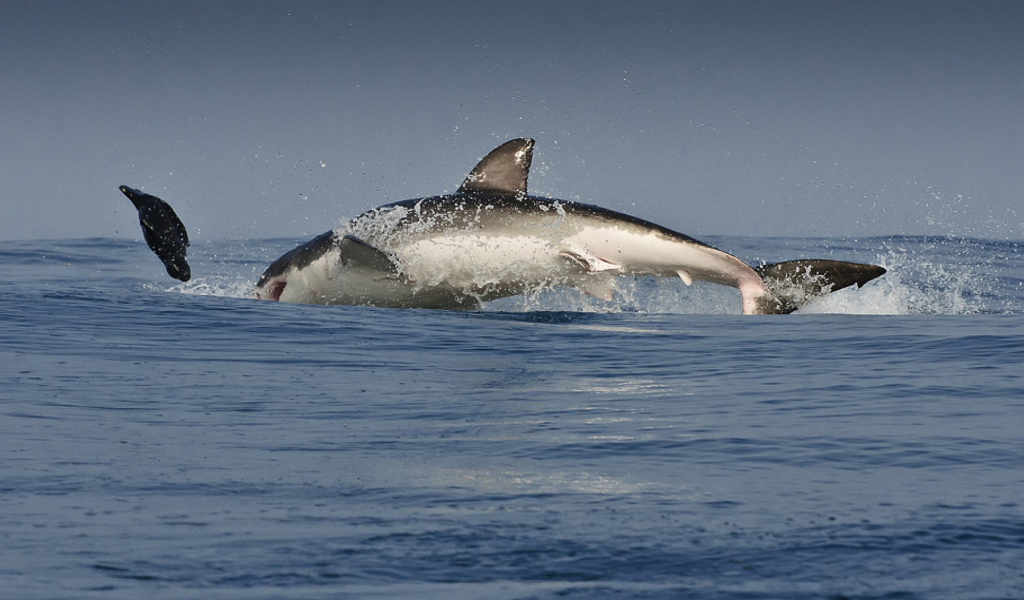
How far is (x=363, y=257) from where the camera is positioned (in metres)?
11.5

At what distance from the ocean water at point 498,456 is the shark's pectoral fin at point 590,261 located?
0.69 m

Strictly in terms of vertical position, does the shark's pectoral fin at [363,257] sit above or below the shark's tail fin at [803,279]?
above

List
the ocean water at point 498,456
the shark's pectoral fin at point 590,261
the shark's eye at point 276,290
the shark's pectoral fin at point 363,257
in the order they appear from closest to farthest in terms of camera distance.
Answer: the ocean water at point 498,456, the shark's pectoral fin at point 363,257, the shark's pectoral fin at point 590,261, the shark's eye at point 276,290

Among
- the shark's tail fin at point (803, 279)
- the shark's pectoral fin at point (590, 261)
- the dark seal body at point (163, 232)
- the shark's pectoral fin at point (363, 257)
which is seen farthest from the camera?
the dark seal body at point (163, 232)

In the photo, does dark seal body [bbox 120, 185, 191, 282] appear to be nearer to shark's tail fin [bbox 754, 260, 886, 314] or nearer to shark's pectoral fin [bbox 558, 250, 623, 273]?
shark's pectoral fin [bbox 558, 250, 623, 273]

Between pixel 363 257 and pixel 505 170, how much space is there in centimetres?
181

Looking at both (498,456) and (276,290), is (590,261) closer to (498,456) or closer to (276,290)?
(276,290)

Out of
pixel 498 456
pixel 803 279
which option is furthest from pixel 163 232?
pixel 498 456

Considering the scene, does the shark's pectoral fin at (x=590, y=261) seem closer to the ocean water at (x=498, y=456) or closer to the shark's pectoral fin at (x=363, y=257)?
the ocean water at (x=498, y=456)

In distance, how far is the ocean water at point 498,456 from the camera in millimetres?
3484

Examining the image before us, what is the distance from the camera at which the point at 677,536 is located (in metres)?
3.88

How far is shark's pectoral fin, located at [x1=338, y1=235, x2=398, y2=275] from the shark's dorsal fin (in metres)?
1.18

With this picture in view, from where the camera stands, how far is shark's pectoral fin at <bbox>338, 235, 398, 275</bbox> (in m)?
11.1

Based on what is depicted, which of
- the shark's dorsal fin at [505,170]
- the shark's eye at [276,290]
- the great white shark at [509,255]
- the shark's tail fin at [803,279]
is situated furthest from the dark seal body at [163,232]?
the shark's tail fin at [803,279]
